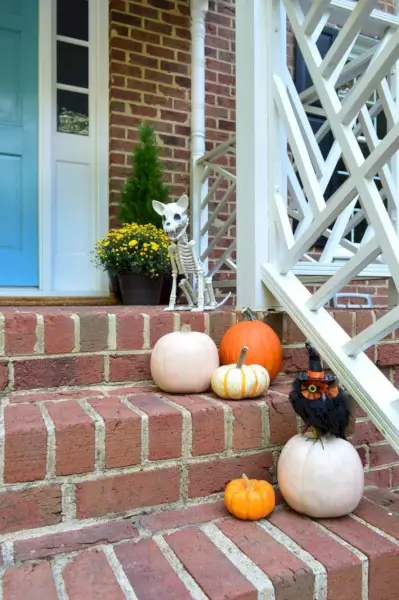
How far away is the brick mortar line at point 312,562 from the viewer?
92 centimetres

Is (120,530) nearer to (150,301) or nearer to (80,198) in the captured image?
(150,301)

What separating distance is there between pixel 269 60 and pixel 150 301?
4.45 feet

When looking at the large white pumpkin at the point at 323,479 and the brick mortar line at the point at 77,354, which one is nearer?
the large white pumpkin at the point at 323,479

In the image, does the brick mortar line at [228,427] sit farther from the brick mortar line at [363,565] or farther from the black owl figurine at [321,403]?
the brick mortar line at [363,565]

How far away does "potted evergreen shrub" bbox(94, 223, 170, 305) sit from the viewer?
250 centimetres

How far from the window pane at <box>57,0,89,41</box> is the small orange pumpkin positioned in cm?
296

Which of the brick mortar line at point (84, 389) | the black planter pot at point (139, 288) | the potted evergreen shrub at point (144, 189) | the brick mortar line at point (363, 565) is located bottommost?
the brick mortar line at point (363, 565)

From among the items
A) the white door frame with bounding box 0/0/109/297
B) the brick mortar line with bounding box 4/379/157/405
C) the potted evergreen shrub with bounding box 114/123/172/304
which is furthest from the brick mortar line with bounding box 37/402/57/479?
the white door frame with bounding box 0/0/109/297

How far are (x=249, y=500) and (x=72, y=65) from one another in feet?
9.44

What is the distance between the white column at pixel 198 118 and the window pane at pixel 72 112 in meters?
0.71

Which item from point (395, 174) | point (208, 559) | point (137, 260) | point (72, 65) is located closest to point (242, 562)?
point (208, 559)

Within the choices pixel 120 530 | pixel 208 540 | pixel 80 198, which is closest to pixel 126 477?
pixel 120 530

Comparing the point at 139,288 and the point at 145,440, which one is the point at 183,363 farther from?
the point at 139,288

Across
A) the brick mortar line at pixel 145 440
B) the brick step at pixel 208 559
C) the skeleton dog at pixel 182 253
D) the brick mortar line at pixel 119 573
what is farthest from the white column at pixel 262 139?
the brick mortar line at pixel 119 573
